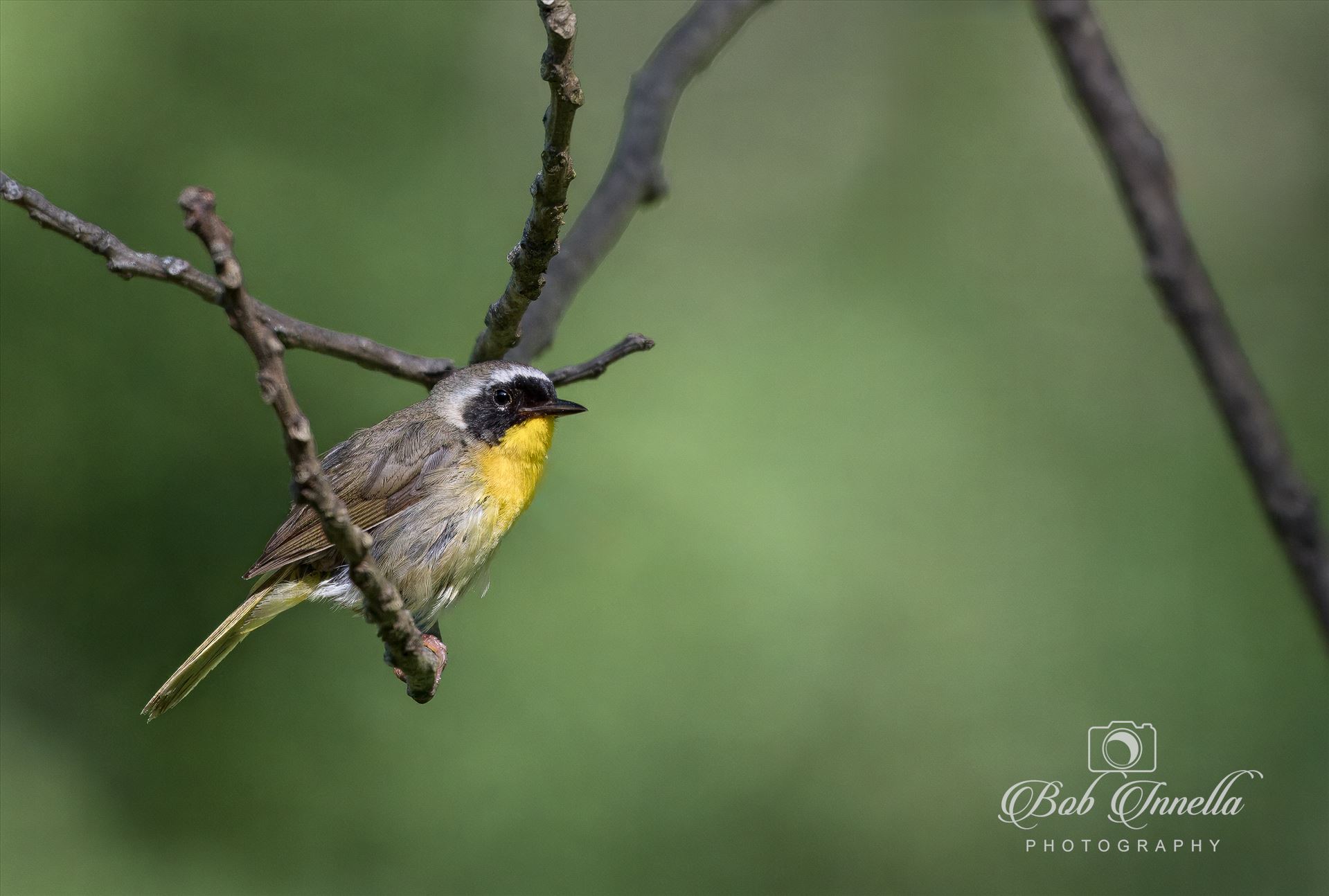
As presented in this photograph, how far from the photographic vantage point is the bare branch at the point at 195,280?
9.09 feet

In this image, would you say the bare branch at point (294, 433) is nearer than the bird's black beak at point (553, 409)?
Yes

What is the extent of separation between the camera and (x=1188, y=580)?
629 cm

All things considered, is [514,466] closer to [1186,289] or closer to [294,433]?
[294,433]

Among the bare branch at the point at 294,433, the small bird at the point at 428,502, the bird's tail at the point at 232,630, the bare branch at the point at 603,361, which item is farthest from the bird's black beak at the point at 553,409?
the bare branch at the point at 294,433

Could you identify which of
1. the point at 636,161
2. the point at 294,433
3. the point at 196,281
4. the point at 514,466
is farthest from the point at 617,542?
the point at 294,433

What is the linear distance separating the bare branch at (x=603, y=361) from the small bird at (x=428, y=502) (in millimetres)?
164

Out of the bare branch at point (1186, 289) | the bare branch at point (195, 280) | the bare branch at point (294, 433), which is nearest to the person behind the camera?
the bare branch at point (1186, 289)

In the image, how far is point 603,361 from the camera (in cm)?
367

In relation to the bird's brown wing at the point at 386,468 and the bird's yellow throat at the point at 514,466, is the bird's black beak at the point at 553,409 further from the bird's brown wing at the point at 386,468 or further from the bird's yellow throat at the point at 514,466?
the bird's brown wing at the point at 386,468

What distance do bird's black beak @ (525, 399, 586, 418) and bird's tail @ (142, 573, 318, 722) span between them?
0.99 meters

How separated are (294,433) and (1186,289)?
4.58ft

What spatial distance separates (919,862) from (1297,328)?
455cm

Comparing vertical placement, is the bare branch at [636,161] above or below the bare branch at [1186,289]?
above

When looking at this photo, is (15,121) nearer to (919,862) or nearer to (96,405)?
(96,405)
